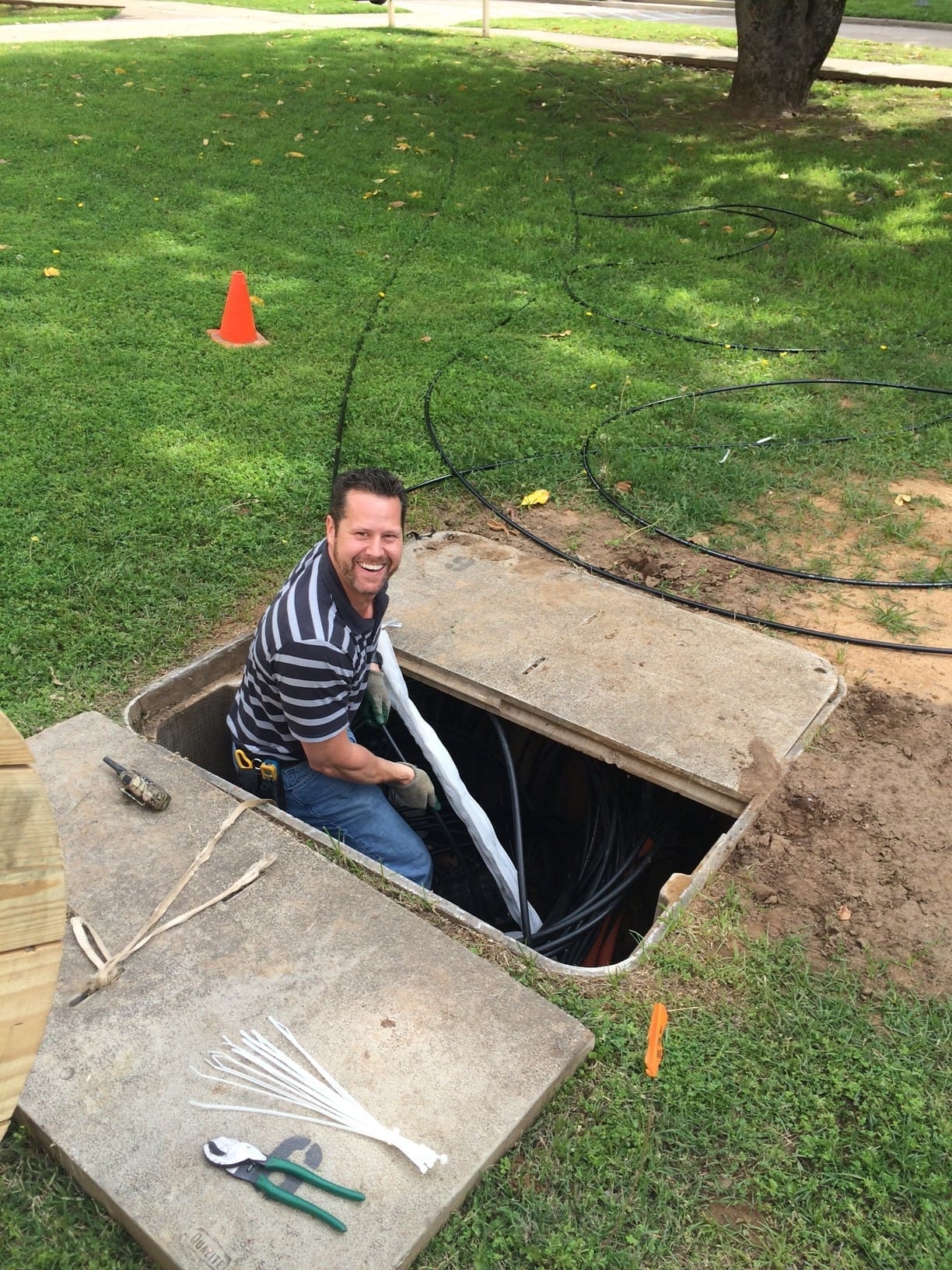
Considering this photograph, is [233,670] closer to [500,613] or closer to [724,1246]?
[500,613]

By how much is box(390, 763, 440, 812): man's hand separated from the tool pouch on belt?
402mm

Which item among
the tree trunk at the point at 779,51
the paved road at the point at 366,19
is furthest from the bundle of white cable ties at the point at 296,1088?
the paved road at the point at 366,19

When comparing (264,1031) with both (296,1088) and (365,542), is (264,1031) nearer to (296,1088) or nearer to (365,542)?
(296,1088)

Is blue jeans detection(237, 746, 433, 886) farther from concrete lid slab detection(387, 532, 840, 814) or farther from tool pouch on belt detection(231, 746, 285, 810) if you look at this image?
concrete lid slab detection(387, 532, 840, 814)

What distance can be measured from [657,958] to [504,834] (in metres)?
1.57

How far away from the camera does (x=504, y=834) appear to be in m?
4.16

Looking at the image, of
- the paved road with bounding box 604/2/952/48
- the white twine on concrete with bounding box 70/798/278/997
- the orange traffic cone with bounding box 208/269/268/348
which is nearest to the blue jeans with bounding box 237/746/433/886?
the white twine on concrete with bounding box 70/798/278/997

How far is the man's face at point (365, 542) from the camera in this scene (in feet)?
9.68

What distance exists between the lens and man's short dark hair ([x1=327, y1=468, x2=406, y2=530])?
3.00 meters

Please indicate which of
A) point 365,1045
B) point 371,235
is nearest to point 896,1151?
point 365,1045

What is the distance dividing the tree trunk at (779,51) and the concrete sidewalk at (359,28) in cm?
244

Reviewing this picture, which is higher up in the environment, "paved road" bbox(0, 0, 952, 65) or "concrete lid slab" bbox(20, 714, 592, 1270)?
"paved road" bbox(0, 0, 952, 65)

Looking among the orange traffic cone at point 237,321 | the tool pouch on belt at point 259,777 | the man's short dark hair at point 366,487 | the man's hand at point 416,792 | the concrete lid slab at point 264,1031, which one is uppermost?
the man's short dark hair at point 366,487

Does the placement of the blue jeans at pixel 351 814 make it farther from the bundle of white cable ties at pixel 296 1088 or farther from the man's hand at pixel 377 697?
the bundle of white cable ties at pixel 296 1088
